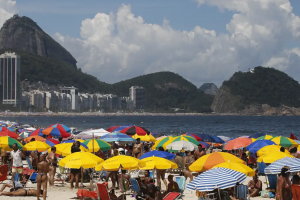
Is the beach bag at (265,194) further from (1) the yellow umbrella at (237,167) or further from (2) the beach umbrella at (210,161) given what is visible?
(1) the yellow umbrella at (237,167)

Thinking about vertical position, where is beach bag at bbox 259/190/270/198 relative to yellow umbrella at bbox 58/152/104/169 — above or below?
below

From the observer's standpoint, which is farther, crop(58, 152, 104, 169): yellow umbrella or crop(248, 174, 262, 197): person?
crop(248, 174, 262, 197): person

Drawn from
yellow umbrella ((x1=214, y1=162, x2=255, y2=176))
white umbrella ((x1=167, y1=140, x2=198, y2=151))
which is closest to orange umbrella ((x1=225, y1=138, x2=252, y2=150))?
white umbrella ((x1=167, y1=140, x2=198, y2=151))

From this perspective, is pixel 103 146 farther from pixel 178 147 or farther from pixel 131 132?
pixel 131 132

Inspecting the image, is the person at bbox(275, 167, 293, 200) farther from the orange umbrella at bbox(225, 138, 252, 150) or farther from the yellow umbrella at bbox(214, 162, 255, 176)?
the orange umbrella at bbox(225, 138, 252, 150)

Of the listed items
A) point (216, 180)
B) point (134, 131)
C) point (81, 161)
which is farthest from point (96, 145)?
point (216, 180)

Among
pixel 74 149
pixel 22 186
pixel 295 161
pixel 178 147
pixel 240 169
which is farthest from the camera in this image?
pixel 178 147

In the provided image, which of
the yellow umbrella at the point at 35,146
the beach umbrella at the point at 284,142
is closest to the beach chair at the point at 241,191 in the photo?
the yellow umbrella at the point at 35,146

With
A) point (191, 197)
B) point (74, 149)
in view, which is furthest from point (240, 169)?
point (74, 149)
